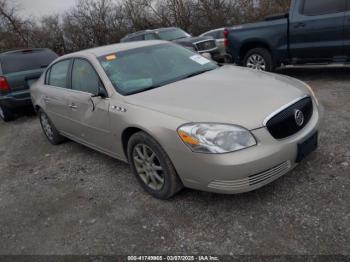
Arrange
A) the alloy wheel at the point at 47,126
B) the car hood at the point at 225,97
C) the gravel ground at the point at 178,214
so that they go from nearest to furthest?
1. the gravel ground at the point at 178,214
2. the car hood at the point at 225,97
3. the alloy wheel at the point at 47,126

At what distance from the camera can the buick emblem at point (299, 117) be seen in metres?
3.00

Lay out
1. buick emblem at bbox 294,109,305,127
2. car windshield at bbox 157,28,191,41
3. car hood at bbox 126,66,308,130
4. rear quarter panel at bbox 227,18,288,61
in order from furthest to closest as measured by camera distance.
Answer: car windshield at bbox 157,28,191,41
rear quarter panel at bbox 227,18,288,61
buick emblem at bbox 294,109,305,127
car hood at bbox 126,66,308,130

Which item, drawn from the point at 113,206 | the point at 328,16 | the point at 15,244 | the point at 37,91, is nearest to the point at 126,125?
the point at 113,206

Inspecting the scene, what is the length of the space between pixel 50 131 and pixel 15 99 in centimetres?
230

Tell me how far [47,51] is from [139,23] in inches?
834

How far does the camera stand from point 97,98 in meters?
3.72

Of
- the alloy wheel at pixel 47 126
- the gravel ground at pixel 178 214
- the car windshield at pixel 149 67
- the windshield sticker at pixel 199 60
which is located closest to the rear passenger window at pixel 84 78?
the car windshield at pixel 149 67

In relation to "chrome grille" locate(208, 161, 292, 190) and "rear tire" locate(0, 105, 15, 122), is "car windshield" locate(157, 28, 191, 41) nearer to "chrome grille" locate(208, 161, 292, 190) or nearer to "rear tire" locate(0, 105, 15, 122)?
"rear tire" locate(0, 105, 15, 122)

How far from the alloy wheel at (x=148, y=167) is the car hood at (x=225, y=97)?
0.46m

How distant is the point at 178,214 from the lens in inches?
122

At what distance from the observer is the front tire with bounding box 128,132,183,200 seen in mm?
3064

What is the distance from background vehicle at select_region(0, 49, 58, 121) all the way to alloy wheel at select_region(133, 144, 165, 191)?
16.2 ft

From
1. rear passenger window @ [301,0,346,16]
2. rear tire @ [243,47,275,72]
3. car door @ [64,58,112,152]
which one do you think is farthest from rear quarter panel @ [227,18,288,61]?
car door @ [64,58,112,152]

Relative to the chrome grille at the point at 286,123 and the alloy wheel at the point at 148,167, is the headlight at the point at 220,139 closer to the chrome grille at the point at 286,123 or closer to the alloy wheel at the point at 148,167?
the chrome grille at the point at 286,123
